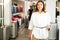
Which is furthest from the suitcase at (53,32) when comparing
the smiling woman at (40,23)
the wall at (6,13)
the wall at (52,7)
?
the smiling woman at (40,23)

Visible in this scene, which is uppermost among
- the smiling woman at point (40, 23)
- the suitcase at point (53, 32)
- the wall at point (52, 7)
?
the wall at point (52, 7)

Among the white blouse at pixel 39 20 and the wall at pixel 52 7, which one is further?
the wall at pixel 52 7

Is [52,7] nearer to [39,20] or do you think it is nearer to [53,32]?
[53,32]

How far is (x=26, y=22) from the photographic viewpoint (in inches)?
468

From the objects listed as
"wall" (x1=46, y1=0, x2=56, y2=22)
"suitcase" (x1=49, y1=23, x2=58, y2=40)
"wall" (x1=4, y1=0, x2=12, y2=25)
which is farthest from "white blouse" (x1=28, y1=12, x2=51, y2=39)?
"wall" (x1=4, y1=0, x2=12, y2=25)

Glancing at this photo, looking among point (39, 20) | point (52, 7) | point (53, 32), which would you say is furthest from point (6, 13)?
point (39, 20)

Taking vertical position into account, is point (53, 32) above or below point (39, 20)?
below

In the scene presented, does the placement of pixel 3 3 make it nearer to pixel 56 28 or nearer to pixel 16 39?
pixel 16 39

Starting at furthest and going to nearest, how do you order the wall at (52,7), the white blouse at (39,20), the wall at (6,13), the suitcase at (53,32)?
the wall at (6,13) → the wall at (52,7) → the suitcase at (53,32) → the white blouse at (39,20)

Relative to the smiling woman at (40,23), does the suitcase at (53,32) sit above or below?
below

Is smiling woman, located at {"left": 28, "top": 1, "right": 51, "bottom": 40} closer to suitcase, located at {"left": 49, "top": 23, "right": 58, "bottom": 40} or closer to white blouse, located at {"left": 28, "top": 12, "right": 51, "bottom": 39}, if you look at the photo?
white blouse, located at {"left": 28, "top": 12, "right": 51, "bottom": 39}

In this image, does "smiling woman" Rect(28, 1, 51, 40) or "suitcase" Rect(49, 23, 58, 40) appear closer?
"smiling woman" Rect(28, 1, 51, 40)

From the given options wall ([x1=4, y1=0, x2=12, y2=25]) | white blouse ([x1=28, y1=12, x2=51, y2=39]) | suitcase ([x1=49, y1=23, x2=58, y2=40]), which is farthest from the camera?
wall ([x1=4, y1=0, x2=12, y2=25])

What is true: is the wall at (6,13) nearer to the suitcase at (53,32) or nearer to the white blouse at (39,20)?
the suitcase at (53,32)
